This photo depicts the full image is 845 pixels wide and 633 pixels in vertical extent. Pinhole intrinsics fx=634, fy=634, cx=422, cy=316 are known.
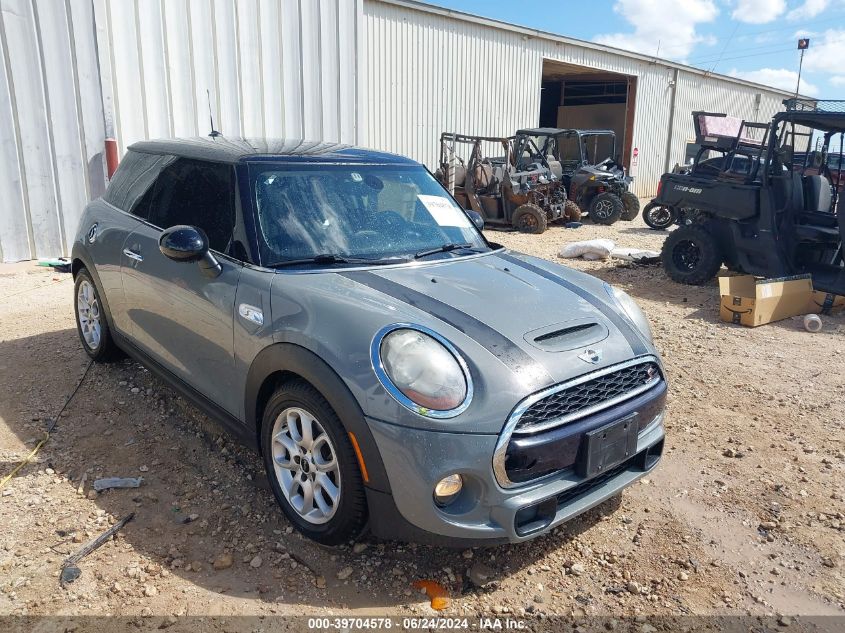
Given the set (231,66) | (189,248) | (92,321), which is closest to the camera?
(189,248)

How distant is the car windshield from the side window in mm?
181

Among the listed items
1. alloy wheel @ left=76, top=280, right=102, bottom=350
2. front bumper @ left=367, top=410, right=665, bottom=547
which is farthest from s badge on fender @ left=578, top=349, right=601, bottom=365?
alloy wheel @ left=76, top=280, right=102, bottom=350

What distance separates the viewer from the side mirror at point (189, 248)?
288cm

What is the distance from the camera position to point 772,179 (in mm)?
7605

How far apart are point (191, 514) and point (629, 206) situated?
14.0 m

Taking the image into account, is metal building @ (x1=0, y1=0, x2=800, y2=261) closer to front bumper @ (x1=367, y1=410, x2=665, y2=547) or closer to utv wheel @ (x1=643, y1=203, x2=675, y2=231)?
utv wheel @ (x1=643, y1=203, x2=675, y2=231)

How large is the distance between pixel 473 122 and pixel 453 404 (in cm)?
1505

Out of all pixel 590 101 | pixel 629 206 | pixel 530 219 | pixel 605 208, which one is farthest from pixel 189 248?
pixel 590 101

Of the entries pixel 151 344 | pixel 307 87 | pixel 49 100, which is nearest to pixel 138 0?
pixel 49 100

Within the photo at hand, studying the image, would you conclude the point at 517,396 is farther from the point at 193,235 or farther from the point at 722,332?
the point at 722,332

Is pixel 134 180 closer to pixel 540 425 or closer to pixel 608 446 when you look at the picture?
pixel 540 425

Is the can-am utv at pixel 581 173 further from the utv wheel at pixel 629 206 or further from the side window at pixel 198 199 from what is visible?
the side window at pixel 198 199

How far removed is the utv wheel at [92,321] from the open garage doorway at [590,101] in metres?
18.2

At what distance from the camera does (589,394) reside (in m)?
2.50
